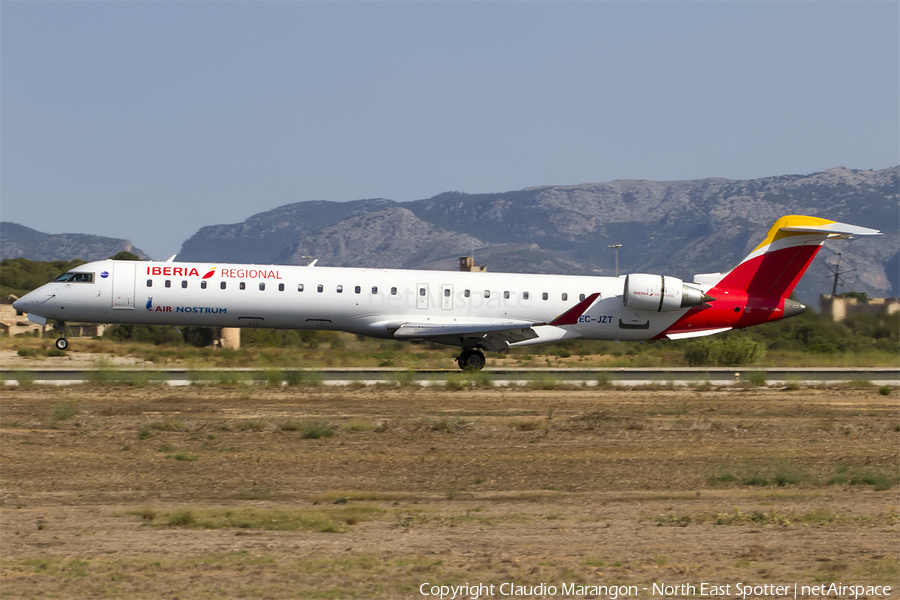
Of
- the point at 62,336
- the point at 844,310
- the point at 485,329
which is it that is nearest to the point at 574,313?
the point at 485,329

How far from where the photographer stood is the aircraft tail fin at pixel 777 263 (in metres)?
28.2

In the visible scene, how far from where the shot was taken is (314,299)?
2647 cm

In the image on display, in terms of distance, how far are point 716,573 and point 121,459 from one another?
9.15 meters

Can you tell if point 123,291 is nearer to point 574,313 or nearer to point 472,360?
point 472,360

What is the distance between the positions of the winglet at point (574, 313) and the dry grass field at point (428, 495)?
559 cm

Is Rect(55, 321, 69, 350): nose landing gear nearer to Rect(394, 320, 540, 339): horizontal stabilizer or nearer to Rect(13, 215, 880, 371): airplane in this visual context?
Rect(13, 215, 880, 371): airplane

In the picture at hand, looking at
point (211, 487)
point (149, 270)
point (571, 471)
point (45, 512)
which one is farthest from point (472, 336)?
point (45, 512)

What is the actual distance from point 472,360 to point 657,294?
19.0 feet

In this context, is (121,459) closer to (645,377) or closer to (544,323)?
(544,323)

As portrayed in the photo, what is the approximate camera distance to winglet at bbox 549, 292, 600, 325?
26.7 m

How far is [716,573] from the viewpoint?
8.04 m

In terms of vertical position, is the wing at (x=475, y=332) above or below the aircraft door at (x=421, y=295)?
below

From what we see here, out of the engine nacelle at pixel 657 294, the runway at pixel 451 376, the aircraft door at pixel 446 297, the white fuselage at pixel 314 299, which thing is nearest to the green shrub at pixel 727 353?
the runway at pixel 451 376

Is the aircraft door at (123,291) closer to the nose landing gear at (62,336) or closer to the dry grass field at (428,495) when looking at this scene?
the nose landing gear at (62,336)
